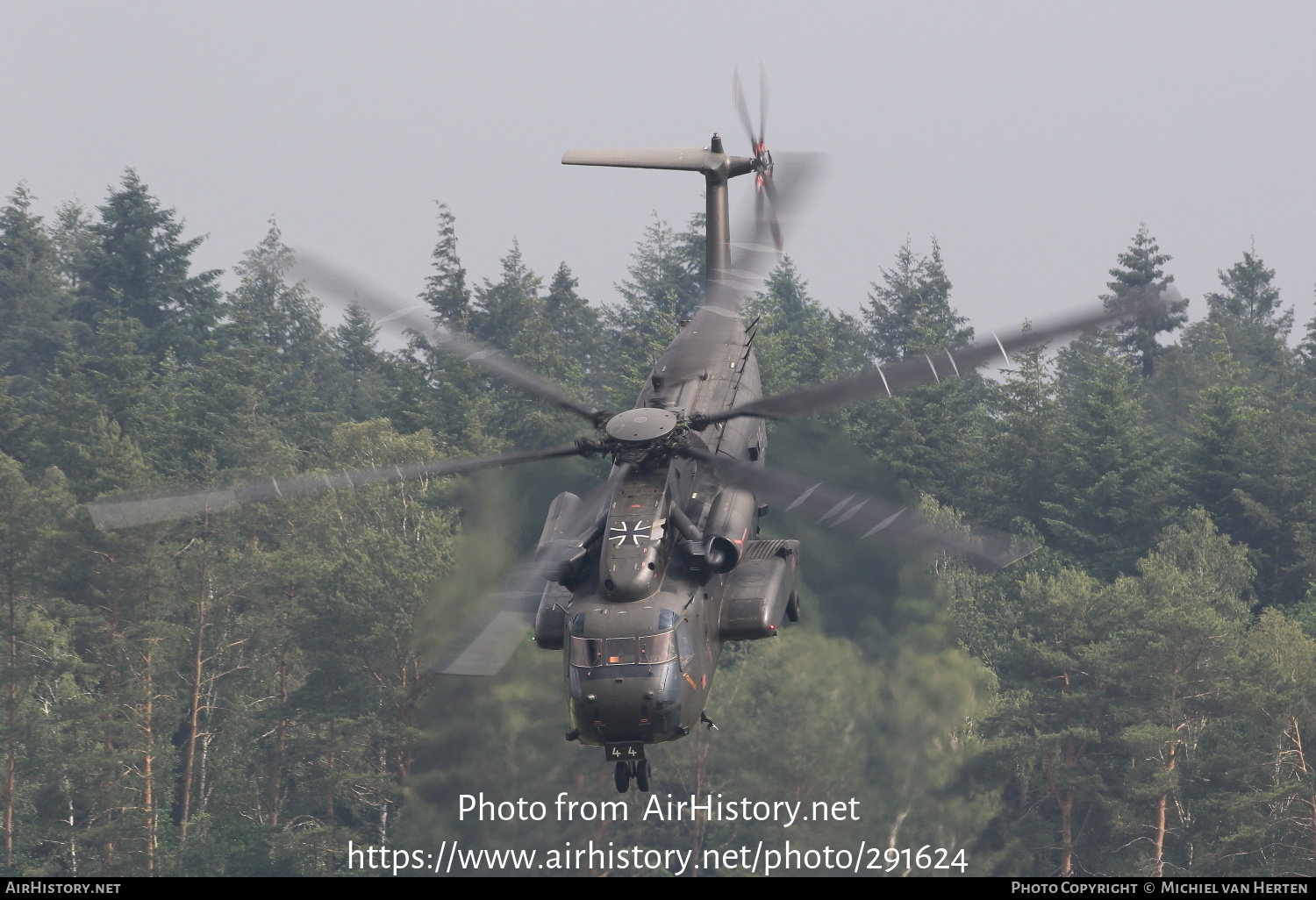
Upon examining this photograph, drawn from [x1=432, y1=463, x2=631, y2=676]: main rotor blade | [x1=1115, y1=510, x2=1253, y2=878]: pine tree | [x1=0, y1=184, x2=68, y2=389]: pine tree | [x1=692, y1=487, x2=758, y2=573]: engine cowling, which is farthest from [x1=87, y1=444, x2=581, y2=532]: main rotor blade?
[x1=0, y1=184, x2=68, y2=389]: pine tree

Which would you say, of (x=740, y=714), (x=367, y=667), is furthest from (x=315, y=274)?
(x=367, y=667)

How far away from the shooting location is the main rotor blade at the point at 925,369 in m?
28.4

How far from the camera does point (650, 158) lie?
39.6 metres

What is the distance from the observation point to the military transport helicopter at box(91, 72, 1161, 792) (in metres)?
28.1

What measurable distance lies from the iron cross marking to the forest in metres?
22.5

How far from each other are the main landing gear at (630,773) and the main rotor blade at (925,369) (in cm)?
628

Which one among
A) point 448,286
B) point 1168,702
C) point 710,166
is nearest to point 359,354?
point 448,286

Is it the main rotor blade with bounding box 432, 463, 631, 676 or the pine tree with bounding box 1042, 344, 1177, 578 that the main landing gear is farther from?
the pine tree with bounding box 1042, 344, 1177, 578

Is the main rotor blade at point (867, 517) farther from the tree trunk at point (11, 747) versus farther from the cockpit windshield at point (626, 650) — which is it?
the tree trunk at point (11, 747)

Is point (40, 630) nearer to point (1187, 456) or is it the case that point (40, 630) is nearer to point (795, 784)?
point (795, 784)

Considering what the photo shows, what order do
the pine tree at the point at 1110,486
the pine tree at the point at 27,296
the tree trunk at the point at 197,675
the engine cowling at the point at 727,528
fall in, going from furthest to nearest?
the pine tree at the point at 27,296 < the pine tree at the point at 1110,486 < the tree trunk at the point at 197,675 < the engine cowling at the point at 727,528

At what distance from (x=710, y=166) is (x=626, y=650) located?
636 inches

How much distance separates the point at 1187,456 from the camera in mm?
86375

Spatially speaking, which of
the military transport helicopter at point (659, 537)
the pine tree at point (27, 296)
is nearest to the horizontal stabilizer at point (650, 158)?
the military transport helicopter at point (659, 537)
